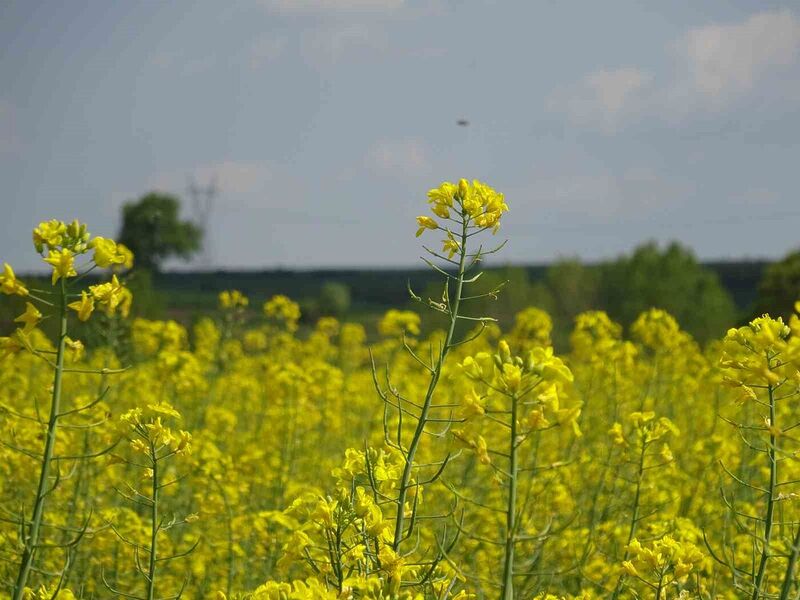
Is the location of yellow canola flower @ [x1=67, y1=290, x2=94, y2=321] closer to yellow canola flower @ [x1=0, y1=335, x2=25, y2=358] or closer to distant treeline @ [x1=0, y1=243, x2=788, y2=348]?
yellow canola flower @ [x1=0, y1=335, x2=25, y2=358]

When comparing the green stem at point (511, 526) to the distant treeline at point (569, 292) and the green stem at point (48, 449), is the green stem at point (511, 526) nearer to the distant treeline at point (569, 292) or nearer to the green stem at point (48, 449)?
the green stem at point (48, 449)

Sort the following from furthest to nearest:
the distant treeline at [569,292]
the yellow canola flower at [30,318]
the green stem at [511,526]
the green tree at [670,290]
Answer: the green tree at [670,290], the distant treeline at [569,292], the yellow canola flower at [30,318], the green stem at [511,526]

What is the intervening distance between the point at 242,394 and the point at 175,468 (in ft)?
14.1

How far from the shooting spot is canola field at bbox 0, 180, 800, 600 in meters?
2.61

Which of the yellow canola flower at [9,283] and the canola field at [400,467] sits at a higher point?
the yellow canola flower at [9,283]

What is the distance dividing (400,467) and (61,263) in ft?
3.95

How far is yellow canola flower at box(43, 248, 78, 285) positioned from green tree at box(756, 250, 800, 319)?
2283 cm

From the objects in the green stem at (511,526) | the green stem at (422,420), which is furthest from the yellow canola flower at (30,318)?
the green stem at (511,526)

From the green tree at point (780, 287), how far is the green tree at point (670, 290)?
39.3ft

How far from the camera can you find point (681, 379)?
10.3 metres

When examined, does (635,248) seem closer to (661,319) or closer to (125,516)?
(661,319)

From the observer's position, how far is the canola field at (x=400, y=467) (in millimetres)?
2605

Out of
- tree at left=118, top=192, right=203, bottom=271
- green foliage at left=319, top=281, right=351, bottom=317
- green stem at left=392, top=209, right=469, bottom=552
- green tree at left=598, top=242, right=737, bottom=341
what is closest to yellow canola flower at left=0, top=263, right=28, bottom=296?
green stem at left=392, top=209, right=469, bottom=552

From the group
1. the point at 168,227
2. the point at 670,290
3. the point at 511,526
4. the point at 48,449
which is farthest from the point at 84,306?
the point at 168,227
